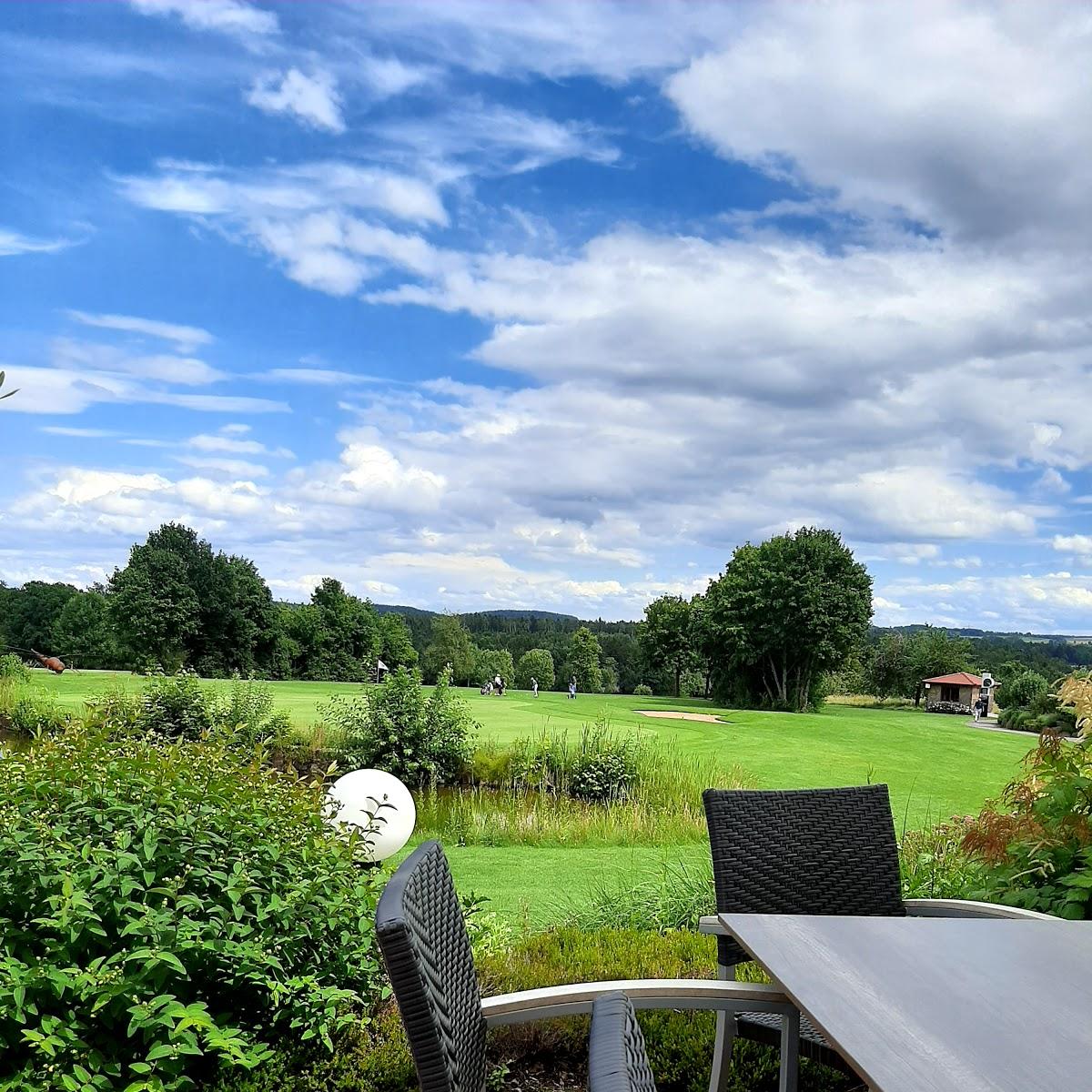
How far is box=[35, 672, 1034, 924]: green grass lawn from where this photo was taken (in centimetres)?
697

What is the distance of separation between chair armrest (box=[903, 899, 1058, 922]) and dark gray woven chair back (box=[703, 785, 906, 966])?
66 millimetres

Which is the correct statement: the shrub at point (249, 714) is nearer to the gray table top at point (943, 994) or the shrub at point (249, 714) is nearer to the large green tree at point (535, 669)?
the gray table top at point (943, 994)

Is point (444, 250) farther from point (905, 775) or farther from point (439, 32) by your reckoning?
point (905, 775)

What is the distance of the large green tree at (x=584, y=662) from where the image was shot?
188 ft

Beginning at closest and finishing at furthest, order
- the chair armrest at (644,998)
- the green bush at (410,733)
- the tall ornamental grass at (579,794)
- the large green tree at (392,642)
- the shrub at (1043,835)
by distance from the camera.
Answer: the chair armrest at (644,998)
the shrub at (1043,835)
the tall ornamental grass at (579,794)
the green bush at (410,733)
the large green tree at (392,642)

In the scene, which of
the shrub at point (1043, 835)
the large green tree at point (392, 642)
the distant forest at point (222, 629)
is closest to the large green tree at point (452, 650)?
the distant forest at point (222, 629)

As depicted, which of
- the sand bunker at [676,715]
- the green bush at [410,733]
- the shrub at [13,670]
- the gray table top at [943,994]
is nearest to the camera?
the gray table top at [943,994]

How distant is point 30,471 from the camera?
7836 millimetres

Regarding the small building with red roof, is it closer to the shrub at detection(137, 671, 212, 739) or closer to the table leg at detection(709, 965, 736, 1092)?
the shrub at detection(137, 671, 212, 739)

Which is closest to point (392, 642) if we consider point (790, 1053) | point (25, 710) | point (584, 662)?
point (584, 662)

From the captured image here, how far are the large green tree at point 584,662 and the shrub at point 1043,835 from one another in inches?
2075

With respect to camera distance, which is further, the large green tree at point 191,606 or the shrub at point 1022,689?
the large green tree at point 191,606

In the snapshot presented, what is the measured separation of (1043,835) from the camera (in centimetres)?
374

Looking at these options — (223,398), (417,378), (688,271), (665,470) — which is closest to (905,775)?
(665,470)
